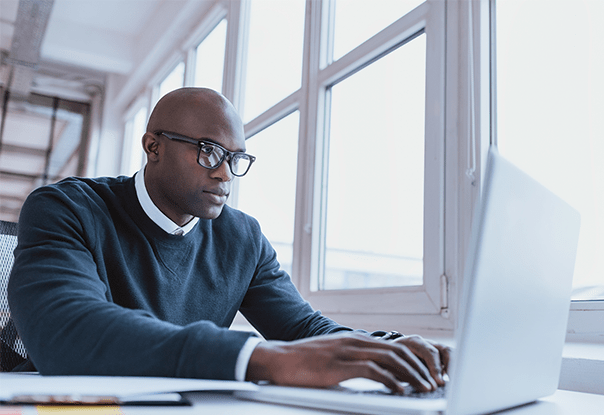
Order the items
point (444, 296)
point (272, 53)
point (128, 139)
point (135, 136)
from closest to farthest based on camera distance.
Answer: point (444, 296) → point (272, 53) → point (135, 136) → point (128, 139)

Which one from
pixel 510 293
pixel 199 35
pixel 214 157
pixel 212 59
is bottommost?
pixel 510 293

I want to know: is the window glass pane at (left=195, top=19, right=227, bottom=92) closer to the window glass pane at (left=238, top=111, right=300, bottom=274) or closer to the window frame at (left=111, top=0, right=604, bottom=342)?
the window glass pane at (left=238, top=111, right=300, bottom=274)

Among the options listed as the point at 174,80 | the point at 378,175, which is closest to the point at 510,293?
the point at 378,175

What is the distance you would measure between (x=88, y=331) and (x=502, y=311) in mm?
497

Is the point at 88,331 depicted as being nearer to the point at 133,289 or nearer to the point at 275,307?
the point at 133,289

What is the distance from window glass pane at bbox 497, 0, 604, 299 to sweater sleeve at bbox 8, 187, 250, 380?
0.92 m

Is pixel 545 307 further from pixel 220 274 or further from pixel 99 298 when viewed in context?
pixel 220 274

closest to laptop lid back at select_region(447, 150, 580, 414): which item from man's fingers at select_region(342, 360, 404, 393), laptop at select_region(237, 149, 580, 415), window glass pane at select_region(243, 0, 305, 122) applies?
laptop at select_region(237, 149, 580, 415)

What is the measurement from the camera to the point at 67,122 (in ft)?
17.0

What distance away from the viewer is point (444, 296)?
1451 millimetres

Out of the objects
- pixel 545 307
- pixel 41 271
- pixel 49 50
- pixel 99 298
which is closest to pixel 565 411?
pixel 545 307

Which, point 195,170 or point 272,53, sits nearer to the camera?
point 195,170

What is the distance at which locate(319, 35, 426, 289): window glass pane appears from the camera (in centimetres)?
168

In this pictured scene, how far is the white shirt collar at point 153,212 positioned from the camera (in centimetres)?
121
